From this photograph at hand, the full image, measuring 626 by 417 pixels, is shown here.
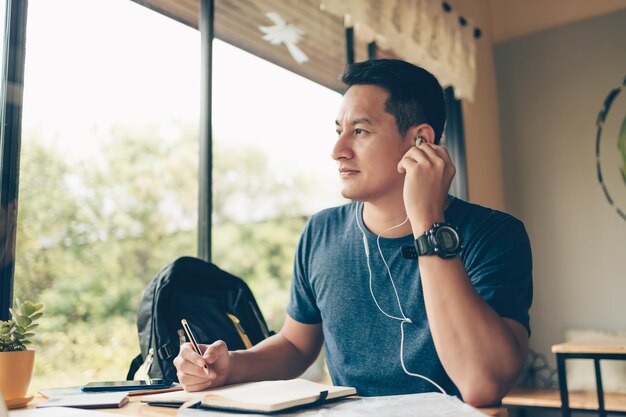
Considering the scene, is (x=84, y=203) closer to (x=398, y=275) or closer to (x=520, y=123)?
(x=520, y=123)

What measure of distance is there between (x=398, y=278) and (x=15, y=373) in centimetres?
80

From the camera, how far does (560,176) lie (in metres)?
3.90

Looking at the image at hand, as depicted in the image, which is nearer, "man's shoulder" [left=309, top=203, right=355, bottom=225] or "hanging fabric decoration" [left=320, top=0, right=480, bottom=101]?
"man's shoulder" [left=309, top=203, right=355, bottom=225]

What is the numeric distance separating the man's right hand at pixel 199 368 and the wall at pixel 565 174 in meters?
3.17

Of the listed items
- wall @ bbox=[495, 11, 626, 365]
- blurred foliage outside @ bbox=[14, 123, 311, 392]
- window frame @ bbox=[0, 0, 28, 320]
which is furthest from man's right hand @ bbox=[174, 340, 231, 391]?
wall @ bbox=[495, 11, 626, 365]

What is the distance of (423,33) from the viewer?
10.7 feet

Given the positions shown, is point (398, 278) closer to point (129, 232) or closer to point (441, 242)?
point (441, 242)

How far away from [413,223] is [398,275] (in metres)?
0.19

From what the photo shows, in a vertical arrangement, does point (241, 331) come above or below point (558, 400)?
above

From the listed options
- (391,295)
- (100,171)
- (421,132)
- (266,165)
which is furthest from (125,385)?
(266,165)

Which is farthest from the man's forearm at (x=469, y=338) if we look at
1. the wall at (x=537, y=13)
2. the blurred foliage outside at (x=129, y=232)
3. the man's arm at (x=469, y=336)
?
the wall at (x=537, y=13)

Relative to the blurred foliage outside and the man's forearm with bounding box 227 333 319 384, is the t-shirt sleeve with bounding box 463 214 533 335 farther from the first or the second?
the blurred foliage outside

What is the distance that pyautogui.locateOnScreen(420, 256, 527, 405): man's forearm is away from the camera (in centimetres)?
100

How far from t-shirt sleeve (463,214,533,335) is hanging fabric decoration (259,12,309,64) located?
1.69m
